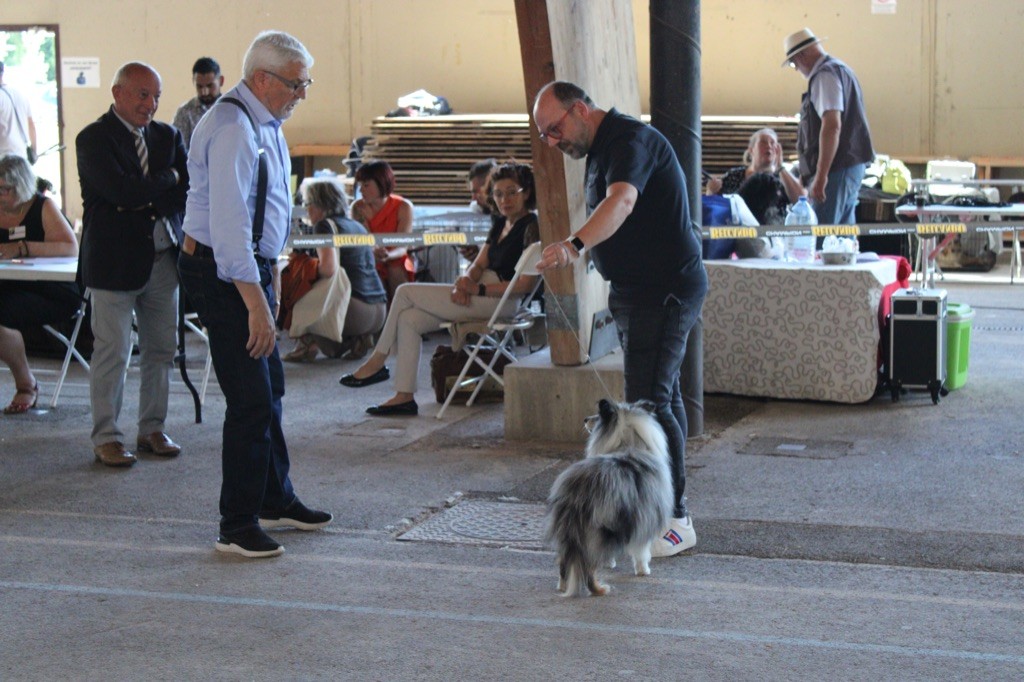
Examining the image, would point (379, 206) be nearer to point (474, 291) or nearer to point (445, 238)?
point (445, 238)

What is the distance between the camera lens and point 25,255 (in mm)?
7438

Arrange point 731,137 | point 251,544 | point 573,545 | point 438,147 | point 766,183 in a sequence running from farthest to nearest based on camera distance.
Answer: point 438,147 → point 731,137 → point 766,183 → point 251,544 → point 573,545

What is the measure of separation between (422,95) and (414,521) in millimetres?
11374

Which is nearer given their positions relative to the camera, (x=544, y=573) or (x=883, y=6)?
(x=544, y=573)

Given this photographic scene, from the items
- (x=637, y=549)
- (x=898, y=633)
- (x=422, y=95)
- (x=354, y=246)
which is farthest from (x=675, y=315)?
(x=422, y=95)

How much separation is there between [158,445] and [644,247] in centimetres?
287

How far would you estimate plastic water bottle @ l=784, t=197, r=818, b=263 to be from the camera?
7590 mm

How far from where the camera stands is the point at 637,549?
13.7 feet

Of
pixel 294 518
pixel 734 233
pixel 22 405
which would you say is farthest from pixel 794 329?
pixel 22 405

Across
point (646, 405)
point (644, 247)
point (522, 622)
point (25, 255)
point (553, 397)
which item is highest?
point (644, 247)

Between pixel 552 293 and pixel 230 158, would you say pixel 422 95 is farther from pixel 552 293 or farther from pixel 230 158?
pixel 230 158

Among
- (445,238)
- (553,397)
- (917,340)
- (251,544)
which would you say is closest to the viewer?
(251,544)

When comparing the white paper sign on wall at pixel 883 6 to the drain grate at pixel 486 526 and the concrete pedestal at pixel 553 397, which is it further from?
the drain grate at pixel 486 526

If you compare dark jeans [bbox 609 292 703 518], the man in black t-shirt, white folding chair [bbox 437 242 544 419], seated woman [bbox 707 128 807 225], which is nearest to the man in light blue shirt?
the man in black t-shirt
